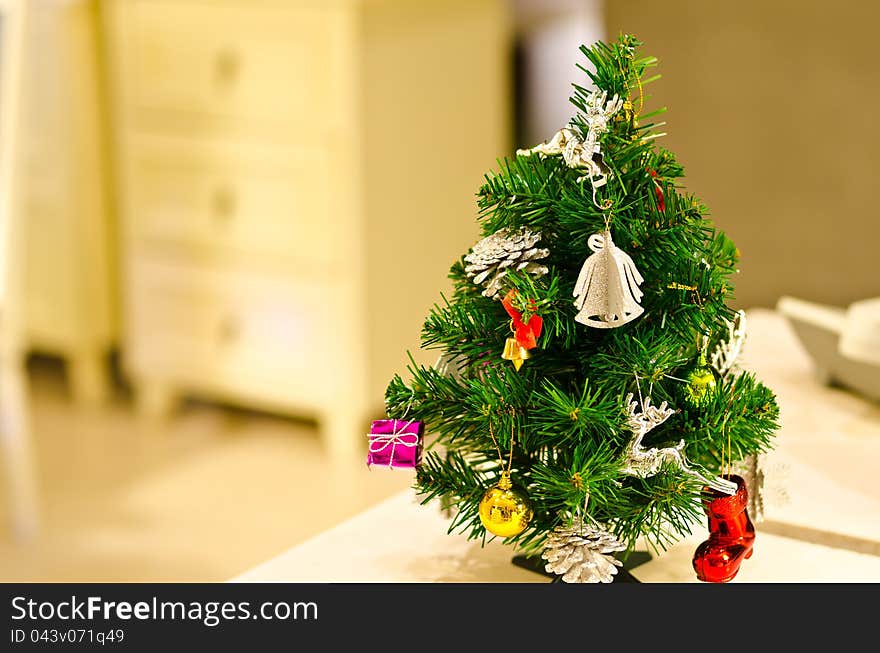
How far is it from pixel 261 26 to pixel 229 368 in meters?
0.65

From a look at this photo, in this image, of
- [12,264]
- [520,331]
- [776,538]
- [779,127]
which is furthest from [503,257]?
[12,264]

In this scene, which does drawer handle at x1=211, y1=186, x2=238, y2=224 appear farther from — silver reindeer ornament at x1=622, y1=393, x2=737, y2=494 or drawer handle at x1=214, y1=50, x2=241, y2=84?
silver reindeer ornament at x1=622, y1=393, x2=737, y2=494

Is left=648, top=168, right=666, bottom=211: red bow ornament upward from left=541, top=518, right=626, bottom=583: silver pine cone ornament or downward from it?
upward

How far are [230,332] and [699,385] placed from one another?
1.84 m

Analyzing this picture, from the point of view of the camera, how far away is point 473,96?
2438 millimetres

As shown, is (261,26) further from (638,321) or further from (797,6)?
(638,321)

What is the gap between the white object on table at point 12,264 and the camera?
196 cm

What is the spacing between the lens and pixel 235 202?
2.38m

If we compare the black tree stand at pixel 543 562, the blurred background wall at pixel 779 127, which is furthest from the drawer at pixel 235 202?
the black tree stand at pixel 543 562

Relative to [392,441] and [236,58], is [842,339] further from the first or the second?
[236,58]

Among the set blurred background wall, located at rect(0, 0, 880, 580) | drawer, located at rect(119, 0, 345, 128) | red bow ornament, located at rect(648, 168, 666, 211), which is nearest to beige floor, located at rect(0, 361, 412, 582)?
blurred background wall, located at rect(0, 0, 880, 580)

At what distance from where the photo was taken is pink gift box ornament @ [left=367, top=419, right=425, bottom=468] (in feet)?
2.36

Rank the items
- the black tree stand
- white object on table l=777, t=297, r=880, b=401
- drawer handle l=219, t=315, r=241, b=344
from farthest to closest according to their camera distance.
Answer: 1. drawer handle l=219, t=315, r=241, b=344
2. white object on table l=777, t=297, r=880, b=401
3. the black tree stand

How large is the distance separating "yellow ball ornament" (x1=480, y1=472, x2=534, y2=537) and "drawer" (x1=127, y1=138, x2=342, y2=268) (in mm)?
1591
